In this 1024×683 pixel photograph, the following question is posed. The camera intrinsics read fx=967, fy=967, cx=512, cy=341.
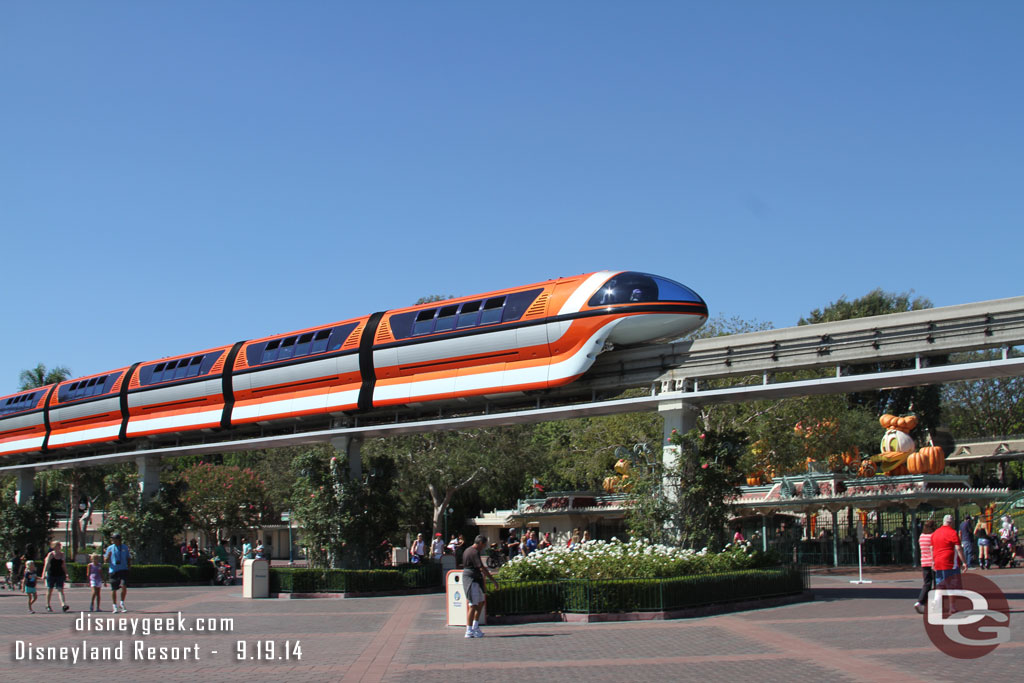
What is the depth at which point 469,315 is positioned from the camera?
25.6m

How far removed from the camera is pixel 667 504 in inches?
879

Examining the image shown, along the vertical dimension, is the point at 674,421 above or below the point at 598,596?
above

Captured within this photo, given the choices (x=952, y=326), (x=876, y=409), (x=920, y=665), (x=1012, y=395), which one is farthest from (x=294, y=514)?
(x=1012, y=395)

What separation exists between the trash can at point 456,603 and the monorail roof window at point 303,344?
13.5 m

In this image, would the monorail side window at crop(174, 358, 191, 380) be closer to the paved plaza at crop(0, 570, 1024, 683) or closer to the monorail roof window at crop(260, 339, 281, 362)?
the monorail roof window at crop(260, 339, 281, 362)

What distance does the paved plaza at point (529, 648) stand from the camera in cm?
1164

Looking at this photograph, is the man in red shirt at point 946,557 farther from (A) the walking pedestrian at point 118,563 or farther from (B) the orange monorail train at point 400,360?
(A) the walking pedestrian at point 118,563

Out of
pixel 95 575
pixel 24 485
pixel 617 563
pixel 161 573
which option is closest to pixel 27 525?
pixel 24 485

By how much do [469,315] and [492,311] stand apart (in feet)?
2.54

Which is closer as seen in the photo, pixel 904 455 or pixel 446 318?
pixel 446 318

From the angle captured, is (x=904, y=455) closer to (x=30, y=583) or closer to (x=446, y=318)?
(x=446, y=318)

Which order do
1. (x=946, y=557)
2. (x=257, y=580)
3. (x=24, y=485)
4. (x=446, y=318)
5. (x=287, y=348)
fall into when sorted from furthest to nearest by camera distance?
(x=24, y=485)
(x=287, y=348)
(x=257, y=580)
(x=446, y=318)
(x=946, y=557)

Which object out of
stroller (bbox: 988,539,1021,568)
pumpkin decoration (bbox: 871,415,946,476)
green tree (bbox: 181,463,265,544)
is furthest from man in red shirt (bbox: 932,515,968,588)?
green tree (bbox: 181,463,265,544)

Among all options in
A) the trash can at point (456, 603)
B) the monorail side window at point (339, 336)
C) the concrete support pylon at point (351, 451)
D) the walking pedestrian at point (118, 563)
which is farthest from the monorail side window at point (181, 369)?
the trash can at point (456, 603)
